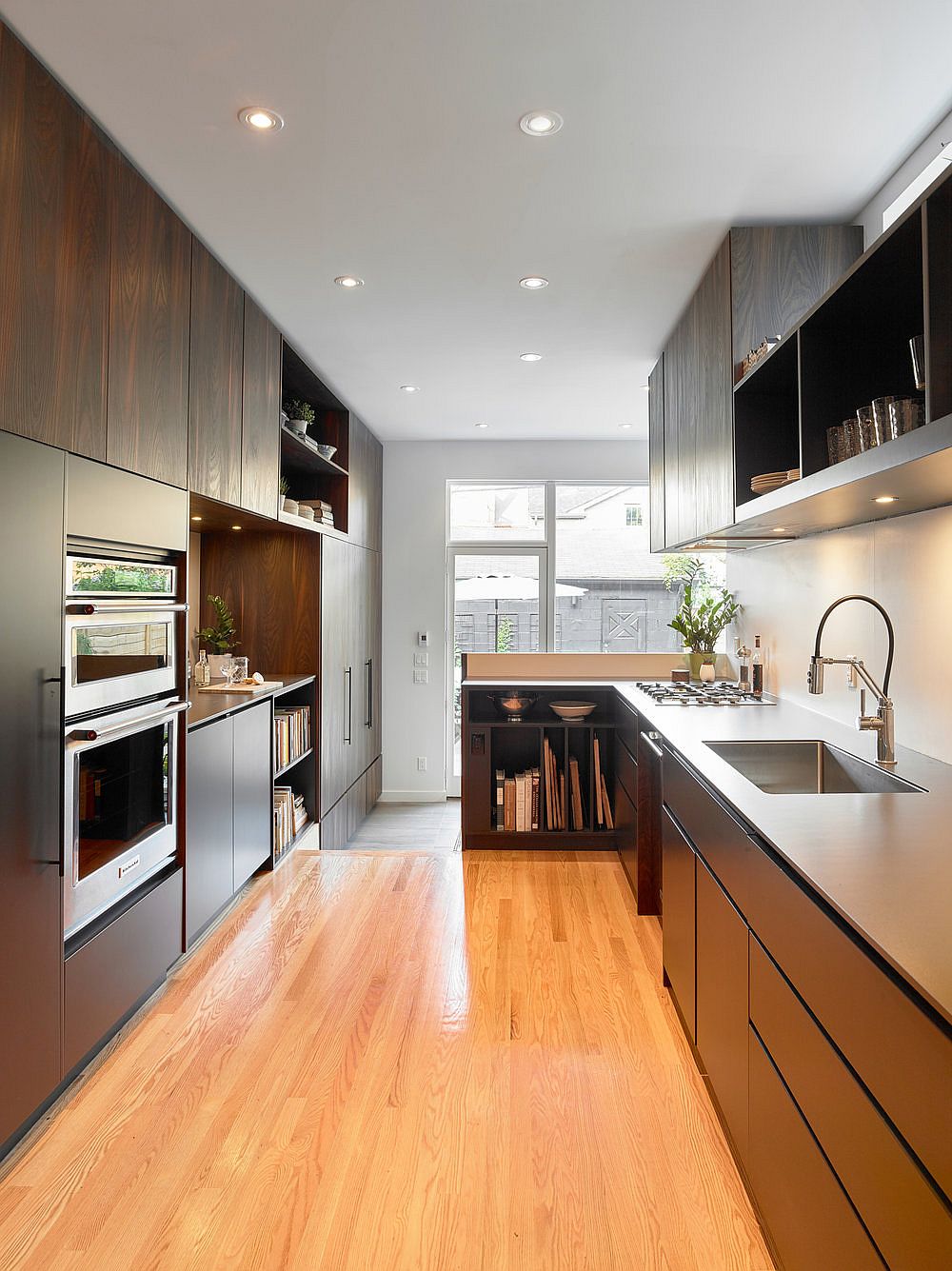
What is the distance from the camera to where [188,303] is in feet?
9.09

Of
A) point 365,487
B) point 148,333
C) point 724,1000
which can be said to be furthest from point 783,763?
point 365,487

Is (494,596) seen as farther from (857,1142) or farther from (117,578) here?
(857,1142)

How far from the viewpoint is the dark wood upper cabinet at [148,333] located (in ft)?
7.45

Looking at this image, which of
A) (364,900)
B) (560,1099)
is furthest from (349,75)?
(364,900)

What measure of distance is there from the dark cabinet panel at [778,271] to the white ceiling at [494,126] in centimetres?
7

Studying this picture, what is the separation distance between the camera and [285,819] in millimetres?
4188

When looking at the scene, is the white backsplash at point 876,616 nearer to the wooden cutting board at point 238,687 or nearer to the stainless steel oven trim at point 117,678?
the stainless steel oven trim at point 117,678

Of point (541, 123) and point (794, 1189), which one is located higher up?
point (541, 123)

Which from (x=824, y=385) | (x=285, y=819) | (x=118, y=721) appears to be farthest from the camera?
(x=285, y=819)

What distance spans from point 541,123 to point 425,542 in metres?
4.48

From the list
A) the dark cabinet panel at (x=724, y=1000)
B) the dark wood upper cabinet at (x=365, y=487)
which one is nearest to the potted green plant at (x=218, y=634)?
the dark wood upper cabinet at (x=365, y=487)

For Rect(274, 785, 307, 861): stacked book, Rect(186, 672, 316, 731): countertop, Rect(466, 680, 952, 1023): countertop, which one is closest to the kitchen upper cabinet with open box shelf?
Rect(466, 680, 952, 1023): countertop

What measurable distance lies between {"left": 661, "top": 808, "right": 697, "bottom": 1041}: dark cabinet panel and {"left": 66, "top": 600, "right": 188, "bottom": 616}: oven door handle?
173 cm

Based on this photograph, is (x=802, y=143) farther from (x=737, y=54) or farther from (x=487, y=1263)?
(x=487, y=1263)
